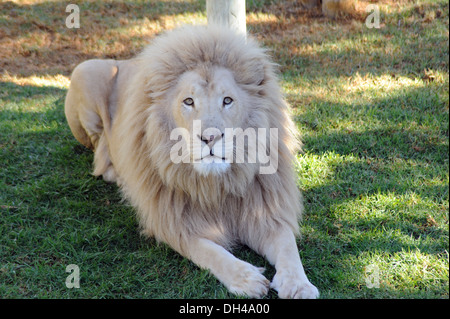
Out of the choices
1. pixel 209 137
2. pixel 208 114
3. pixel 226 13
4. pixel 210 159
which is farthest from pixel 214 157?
Result: pixel 226 13

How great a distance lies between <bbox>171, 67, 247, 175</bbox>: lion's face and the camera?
3012mm

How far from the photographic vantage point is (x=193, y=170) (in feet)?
10.6

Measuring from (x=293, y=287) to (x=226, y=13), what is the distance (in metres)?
2.72

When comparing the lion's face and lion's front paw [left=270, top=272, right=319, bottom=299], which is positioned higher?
the lion's face

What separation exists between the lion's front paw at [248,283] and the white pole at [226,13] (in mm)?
2450

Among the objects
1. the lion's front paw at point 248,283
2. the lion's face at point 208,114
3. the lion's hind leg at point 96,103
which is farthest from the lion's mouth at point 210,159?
the lion's hind leg at point 96,103

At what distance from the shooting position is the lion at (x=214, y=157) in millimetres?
3090

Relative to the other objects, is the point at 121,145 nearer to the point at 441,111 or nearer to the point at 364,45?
the point at 441,111

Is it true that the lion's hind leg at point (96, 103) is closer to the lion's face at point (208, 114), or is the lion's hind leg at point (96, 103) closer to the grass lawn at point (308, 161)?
the grass lawn at point (308, 161)

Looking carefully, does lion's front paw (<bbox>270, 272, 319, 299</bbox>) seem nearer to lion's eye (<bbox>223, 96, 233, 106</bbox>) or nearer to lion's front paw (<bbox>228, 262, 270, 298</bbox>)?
lion's front paw (<bbox>228, 262, 270, 298</bbox>)

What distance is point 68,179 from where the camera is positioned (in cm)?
453

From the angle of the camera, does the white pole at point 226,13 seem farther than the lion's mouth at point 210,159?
Yes

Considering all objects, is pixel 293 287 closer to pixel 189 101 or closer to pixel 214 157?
pixel 214 157

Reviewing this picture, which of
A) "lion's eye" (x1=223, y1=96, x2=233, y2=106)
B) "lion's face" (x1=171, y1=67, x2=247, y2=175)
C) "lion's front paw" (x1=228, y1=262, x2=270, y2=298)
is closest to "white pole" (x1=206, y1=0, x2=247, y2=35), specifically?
"lion's face" (x1=171, y1=67, x2=247, y2=175)
